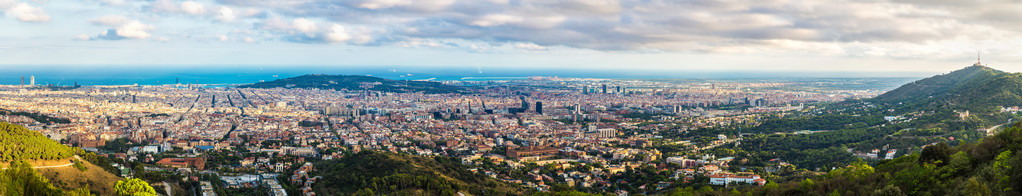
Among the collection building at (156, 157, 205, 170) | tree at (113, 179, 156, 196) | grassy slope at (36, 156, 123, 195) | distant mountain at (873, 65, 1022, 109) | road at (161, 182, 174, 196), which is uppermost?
distant mountain at (873, 65, 1022, 109)

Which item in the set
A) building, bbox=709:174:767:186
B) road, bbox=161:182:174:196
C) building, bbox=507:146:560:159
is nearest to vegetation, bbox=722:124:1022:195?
building, bbox=709:174:767:186

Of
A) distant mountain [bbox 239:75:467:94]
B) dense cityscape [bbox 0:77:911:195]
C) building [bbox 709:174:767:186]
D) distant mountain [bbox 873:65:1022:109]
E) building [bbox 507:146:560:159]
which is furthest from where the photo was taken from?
distant mountain [bbox 239:75:467:94]

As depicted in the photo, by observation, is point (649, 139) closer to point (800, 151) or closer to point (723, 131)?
point (723, 131)

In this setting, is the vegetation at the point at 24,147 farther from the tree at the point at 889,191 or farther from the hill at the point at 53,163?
the tree at the point at 889,191

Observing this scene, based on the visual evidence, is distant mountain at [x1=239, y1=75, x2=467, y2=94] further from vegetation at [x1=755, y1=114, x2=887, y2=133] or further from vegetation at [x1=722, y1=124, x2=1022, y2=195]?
vegetation at [x1=722, y1=124, x2=1022, y2=195]

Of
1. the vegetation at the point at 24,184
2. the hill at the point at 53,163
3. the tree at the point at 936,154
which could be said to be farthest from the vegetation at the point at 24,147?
the tree at the point at 936,154

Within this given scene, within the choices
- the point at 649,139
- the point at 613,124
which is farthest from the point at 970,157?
the point at 613,124
